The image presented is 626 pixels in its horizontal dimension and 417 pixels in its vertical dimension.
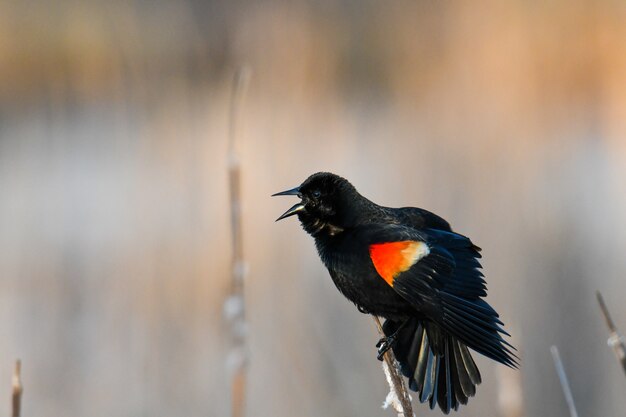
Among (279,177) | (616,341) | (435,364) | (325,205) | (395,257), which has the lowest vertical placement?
(435,364)

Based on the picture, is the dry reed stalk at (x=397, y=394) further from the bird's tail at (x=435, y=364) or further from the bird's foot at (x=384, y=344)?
the bird's tail at (x=435, y=364)

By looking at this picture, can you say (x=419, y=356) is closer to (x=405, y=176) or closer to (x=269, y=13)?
(x=405, y=176)

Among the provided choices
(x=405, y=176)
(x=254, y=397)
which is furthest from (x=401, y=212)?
(x=405, y=176)

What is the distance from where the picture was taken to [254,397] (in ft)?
10.8

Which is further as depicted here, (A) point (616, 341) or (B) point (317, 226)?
(B) point (317, 226)

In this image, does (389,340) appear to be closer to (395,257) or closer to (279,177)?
(395,257)

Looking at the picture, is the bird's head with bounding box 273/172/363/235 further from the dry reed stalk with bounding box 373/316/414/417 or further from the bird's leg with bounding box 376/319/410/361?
the dry reed stalk with bounding box 373/316/414/417

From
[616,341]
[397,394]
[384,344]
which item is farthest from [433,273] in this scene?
[616,341]

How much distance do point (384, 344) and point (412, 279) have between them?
6.4 inches

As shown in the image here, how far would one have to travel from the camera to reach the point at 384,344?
1741mm

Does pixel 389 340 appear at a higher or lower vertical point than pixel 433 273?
lower

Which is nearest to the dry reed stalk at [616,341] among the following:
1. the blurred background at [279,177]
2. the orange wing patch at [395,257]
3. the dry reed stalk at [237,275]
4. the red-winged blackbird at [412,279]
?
the red-winged blackbird at [412,279]

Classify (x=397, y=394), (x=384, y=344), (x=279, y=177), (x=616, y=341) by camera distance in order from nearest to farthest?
(x=616, y=341) < (x=397, y=394) < (x=384, y=344) < (x=279, y=177)

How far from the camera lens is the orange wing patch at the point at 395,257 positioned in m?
1.65
